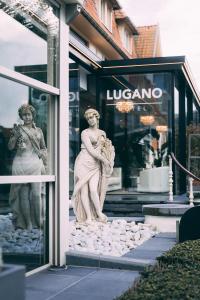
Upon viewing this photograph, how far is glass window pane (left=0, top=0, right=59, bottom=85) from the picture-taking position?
564 centimetres

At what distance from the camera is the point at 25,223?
6.06 m

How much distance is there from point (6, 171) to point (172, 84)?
1239 centimetres

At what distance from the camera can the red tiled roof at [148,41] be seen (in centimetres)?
3136

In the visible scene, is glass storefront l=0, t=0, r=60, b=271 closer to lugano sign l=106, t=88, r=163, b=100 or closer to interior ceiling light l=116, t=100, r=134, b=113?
lugano sign l=106, t=88, r=163, b=100

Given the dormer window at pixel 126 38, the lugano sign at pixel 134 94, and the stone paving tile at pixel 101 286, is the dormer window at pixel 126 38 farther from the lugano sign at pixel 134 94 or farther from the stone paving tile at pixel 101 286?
the stone paving tile at pixel 101 286

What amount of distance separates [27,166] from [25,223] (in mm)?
651

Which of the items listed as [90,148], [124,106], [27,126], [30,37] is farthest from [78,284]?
[124,106]

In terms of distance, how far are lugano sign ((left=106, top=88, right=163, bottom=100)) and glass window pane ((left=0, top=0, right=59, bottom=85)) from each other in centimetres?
1106

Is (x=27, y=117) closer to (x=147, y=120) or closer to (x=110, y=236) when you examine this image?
(x=110, y=236)

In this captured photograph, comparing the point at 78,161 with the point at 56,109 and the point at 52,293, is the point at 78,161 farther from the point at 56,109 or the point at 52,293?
the point at 52,293

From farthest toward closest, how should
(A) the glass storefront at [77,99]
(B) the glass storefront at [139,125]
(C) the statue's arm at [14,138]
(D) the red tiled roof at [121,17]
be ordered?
1. (D) the red tiled roof at [121,17]
2. (B) the glass storefront at [139,125]
3. (A) the glass storefront at [77,99]
4. (C) the statue's arm at [14,138]

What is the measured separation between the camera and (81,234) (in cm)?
949

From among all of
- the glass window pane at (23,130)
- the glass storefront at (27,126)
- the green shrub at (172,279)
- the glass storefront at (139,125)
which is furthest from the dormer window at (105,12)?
the green shrub at (172,279)

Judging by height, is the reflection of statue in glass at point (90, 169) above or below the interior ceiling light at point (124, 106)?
below
